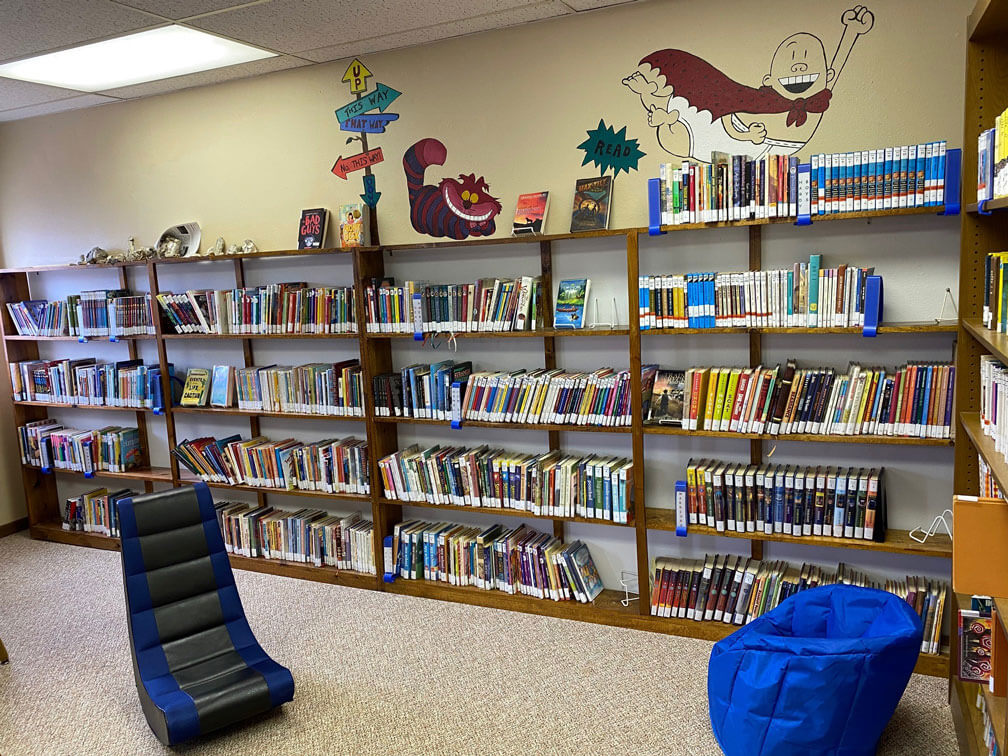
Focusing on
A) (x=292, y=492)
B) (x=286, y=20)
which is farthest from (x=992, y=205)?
(x=292, y=492)

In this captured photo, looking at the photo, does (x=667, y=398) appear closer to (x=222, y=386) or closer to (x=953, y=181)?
(x=953, y=181)

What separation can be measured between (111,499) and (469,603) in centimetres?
280

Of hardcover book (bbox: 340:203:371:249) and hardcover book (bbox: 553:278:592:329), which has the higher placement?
hardcover book (bbox: 340:203:371:249)

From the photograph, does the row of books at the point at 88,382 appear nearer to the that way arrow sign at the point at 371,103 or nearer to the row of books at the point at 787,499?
the that way arrow sign at the point at 371,103

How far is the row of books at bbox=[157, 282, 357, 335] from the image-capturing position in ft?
14.0

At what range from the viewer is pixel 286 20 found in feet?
11.5

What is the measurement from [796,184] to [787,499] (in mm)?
1333

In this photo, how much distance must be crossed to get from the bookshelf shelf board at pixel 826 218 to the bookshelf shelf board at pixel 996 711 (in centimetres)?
170

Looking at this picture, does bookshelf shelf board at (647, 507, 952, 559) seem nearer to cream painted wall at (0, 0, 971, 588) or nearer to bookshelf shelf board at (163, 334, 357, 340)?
cream painted wall at (0, 0, 971, 588)

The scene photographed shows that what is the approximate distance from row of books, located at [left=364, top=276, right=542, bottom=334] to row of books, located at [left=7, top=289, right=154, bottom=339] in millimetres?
1770

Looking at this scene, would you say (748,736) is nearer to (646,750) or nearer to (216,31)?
(646,750)

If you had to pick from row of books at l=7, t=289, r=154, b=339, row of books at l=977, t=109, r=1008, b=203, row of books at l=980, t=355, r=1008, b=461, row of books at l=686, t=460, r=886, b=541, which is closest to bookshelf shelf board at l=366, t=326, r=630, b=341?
row of books at l=686, t=460, r=886, b=541

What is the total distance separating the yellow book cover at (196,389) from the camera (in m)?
4.88

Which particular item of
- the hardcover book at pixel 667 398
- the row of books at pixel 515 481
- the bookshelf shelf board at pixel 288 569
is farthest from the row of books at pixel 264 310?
the hardcover book at pixel 667 398
